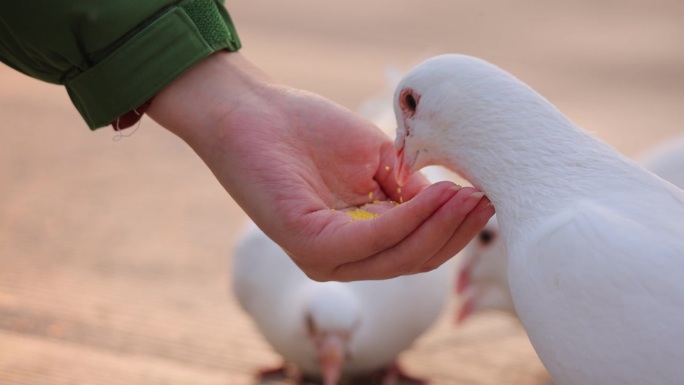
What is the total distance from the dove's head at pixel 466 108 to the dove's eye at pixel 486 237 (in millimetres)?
1440

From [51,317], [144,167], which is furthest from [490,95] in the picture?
[144,167]

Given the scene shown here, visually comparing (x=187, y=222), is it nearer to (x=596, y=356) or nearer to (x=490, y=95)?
(x=490, y=95)

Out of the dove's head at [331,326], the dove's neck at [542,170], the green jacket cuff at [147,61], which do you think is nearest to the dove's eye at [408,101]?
the dove's neck at [542,170]

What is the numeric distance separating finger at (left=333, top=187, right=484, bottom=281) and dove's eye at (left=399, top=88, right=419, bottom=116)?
0.68ft

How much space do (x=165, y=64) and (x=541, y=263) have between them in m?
0.87

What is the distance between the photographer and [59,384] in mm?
3004

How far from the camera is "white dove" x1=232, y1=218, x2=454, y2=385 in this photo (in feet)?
9.72

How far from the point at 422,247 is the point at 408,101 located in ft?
0.92

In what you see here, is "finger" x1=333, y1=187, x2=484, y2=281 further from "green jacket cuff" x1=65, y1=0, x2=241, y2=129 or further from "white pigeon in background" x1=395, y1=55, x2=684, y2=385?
"green jacket cuff" x1=65, y1=0, x2=241, y2=129

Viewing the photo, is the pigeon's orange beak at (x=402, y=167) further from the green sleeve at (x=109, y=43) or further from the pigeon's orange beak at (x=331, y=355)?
the pigeon's orange beak at (x=331, y=355)

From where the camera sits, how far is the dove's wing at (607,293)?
1614mm

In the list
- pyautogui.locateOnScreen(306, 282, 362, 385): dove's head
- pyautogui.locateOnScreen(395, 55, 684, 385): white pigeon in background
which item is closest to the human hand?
pyautogui.locateOnScreen(395, 55, 684, 385): white pigeon in background

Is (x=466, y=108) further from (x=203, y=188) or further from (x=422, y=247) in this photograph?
(x=203, y=188)

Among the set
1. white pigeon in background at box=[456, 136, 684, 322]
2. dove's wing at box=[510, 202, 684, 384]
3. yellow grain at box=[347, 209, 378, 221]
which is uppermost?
dove's wing at box=[510, 202, 684, 384]
